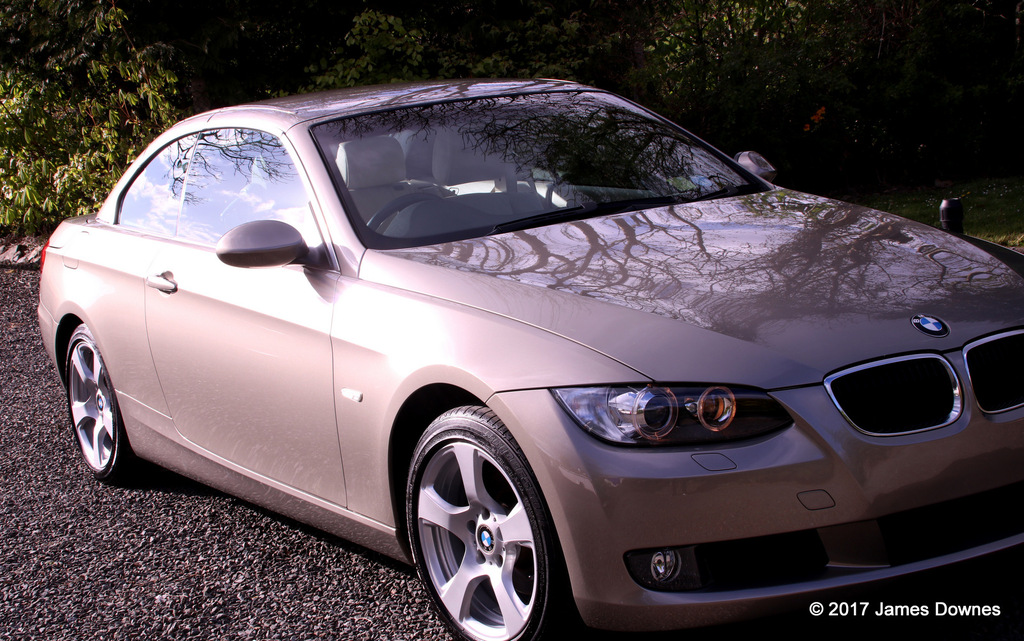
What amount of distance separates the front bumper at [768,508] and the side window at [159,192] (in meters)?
2.47

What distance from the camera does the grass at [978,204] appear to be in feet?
25.9

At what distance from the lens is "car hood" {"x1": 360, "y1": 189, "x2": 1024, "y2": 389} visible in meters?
2.42

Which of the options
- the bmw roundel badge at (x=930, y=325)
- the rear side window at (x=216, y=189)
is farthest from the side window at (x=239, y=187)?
the bmw roundel badge at (x=930, y=325)

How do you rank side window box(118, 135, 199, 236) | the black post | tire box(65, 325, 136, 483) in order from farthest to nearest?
tire box(65, 325, 136, 483) → side window box(118, 135, 199, 236) → the black post

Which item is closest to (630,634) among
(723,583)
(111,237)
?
(723,583)

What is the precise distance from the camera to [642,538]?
2.31 metres

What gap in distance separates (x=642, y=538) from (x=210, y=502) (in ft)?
8.39

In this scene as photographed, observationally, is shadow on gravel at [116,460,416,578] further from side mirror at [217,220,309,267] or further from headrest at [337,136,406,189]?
headrest at [337,136,406,189]

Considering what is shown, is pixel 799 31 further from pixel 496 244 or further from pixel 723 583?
pixel 723 583

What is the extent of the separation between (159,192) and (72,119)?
7805 mm

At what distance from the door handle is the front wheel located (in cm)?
148

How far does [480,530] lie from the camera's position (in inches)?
109

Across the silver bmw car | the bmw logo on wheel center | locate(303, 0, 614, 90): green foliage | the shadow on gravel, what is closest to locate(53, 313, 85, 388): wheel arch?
the silver bmw car

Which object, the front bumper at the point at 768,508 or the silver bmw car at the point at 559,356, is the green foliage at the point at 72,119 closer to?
the silver bmw car at the point at 559,356
